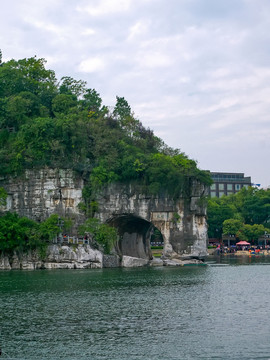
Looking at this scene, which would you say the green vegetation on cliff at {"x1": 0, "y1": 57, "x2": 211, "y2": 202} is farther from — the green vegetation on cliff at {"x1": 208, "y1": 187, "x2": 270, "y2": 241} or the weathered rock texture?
the green vegetation on cliff at {"x1": 208, "y1": 187, "x2": 270, "y2": 241}

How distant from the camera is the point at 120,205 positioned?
56.0m

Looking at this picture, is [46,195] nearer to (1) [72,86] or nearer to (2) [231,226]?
(1) [72,86]

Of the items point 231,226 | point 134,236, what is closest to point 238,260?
point 134,236

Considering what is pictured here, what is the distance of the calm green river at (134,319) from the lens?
17.5 m

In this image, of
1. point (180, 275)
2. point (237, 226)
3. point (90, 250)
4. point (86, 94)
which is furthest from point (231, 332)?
point (237, 226)

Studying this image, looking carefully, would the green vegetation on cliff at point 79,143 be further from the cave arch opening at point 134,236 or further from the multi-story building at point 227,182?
the multi-story building at point 227,182

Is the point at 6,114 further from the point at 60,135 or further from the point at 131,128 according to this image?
the point at 131,128

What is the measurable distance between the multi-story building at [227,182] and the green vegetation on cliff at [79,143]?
76.5 metres

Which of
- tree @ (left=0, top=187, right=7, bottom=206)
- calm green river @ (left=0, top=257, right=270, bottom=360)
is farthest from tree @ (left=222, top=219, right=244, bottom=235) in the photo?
calm green river @ (left=0, top=257, right=270, bottom=360)

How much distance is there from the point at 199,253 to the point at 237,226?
42.6 metres

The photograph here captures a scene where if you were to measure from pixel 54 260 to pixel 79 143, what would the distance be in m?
12.5

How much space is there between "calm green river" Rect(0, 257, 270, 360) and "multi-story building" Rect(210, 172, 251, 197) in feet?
331

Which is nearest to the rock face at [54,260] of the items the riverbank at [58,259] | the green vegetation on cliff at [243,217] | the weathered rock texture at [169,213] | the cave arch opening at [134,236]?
the riverbank at [58,259]

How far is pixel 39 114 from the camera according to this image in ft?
197
